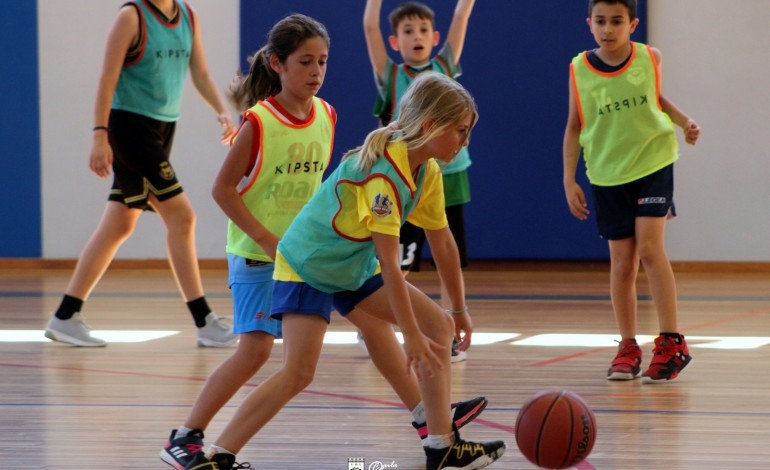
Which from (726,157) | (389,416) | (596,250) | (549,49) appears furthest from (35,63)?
(389,416)

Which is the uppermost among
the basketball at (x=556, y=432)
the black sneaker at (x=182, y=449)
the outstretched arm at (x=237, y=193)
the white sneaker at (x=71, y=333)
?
the outstretched arm at (x=237, y=193)

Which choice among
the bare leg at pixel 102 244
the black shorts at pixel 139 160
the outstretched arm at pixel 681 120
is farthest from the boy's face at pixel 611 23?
the bare leg at pixel 102 244

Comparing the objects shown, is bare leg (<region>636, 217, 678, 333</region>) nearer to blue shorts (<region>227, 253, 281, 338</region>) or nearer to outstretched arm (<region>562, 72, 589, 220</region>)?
outstretched arm (<region>562, 72, 589, 220</region>)

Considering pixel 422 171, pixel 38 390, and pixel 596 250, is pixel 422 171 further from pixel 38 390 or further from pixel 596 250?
pixel 596 250

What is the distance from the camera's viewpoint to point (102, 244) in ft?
16.1

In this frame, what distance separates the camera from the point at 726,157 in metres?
7.49

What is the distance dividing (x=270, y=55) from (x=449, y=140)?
27.0 inches

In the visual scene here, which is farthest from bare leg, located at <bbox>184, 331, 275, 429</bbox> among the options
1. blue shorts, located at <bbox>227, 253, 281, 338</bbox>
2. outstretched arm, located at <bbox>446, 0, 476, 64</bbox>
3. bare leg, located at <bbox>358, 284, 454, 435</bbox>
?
outstretched arm, located at <bbox>446, 0, 476, 64</bbox>

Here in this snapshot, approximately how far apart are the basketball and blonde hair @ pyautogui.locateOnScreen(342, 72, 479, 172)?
73 centimetres

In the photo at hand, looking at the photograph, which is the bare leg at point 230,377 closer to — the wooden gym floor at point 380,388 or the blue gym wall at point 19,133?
the wooden gym floor at point 380,388

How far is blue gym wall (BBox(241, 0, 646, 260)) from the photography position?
7598 millimetres

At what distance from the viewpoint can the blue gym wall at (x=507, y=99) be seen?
760cm

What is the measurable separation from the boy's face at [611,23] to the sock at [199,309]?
1939 mm

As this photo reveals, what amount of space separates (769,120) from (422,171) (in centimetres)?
521
